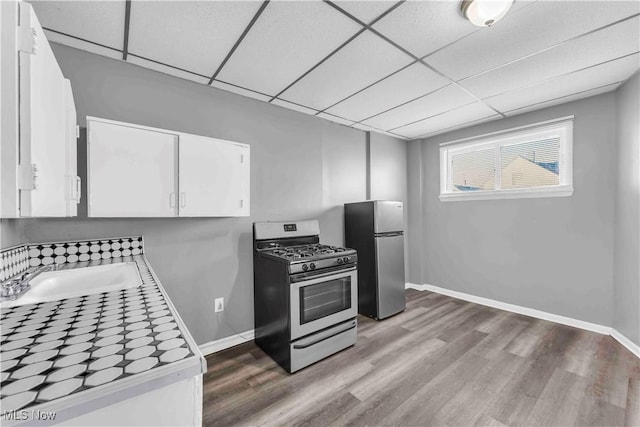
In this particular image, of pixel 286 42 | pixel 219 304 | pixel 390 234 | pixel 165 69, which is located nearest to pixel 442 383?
pixel 390 234

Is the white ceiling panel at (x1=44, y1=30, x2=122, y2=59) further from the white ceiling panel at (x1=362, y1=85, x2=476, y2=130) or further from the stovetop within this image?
the white ceiling panel at (x1=362, y1=85, x2=476, y2=130)

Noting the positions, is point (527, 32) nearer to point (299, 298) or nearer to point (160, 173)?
point (299, 298)

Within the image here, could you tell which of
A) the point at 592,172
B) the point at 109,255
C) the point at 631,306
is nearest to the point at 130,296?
the point at 109,255

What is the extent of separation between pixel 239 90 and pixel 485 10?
6.51ft

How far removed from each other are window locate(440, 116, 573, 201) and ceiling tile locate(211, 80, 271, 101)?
9.25ft

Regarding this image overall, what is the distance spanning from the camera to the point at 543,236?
3150mm

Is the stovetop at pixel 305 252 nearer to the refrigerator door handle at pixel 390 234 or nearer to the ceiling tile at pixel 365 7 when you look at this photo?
the refrigerator door handle at pixel 390 234

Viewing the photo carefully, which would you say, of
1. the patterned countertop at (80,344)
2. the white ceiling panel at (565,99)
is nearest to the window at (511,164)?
the white ceiling panel at (565,99)

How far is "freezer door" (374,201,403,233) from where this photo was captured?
3221 millimetres

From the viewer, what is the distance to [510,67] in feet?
7.20

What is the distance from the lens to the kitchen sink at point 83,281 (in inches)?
52.4

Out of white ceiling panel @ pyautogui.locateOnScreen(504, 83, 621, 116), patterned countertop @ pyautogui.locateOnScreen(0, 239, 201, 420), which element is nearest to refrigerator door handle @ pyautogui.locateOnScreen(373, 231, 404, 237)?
white ceiling panel @ pyautogui.locateOnScreen(504, 83, 621, 116)

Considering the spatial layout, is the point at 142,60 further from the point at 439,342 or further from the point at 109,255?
the point at 439,342

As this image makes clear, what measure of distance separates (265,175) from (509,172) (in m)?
3.10
